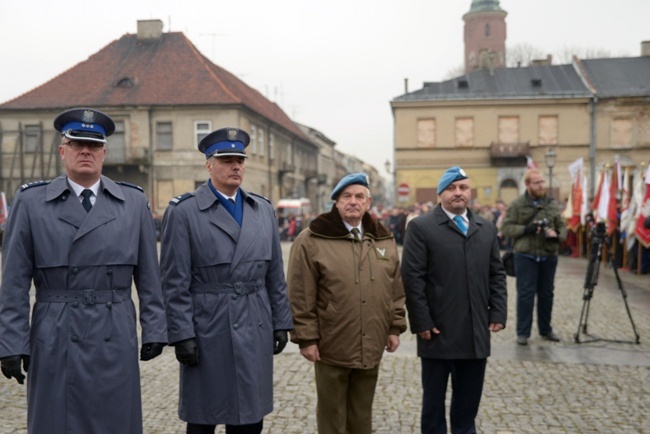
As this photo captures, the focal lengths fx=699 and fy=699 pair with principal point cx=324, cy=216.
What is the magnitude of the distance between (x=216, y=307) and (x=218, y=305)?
0.05 ft

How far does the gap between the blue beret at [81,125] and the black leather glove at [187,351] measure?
46.5 inches

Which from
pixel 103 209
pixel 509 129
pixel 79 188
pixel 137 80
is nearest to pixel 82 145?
pixel 79 188

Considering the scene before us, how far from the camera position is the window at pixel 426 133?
155ft

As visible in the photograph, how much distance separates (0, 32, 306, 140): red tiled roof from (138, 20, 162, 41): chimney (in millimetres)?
330

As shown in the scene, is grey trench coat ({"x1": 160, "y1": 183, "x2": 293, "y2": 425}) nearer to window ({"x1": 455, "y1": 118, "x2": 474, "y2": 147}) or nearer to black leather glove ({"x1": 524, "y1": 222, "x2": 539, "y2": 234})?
black leather glove ({"x1": 524, "y1": 222, "x2": 539, "y2": 234})

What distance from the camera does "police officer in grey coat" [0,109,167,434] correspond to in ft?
11.5

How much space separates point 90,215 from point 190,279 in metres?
0.69

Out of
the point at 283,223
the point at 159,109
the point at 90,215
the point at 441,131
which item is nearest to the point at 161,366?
the point at 90,215

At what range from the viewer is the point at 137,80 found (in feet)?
137

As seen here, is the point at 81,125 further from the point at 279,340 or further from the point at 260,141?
the point at 260,141

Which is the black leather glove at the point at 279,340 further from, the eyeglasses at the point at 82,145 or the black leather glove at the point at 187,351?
the eyeglasses at the point at 82,145

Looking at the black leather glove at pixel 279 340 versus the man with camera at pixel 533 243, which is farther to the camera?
the man with camera at pixel 533 243

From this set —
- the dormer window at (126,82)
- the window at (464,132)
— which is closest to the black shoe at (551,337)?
the dormer window at (126,82)

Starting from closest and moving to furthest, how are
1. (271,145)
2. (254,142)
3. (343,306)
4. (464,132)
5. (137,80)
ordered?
(343,306)
(137,80)
(254,142)
(464,132)
(271,145)
